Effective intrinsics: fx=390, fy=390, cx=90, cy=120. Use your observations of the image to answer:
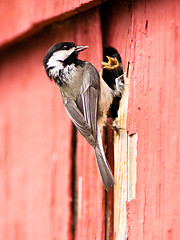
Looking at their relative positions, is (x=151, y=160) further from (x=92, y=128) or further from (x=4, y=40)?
(x=4, y=40)

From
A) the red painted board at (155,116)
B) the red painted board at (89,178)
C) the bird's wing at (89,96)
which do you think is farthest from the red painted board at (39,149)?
the red painted board at (155,116)

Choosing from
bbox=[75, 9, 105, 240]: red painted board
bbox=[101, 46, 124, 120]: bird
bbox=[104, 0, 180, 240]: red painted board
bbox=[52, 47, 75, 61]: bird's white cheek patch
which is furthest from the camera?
bbox=[52, 47, 75, 61]: bird's white cheek patch

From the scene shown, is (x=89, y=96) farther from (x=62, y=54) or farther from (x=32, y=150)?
(x=32, y=150)

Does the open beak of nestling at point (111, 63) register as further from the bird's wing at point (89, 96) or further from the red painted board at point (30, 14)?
the red painted board at point (30, 14)

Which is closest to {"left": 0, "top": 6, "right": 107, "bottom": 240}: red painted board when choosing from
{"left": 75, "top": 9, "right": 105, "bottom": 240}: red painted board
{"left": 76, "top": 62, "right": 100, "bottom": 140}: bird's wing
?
{"left": 75, "top": 9, "right": 105, "bottom": 240}: red painted board

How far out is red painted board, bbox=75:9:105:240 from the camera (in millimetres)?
1644

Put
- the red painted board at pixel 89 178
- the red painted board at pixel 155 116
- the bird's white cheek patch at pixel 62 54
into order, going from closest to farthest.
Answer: the red painted board at pixel 155 116, the red painted board at pixel 89 178, the bird's white cheek patch at pixel 62 54

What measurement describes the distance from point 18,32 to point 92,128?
0.77 meters

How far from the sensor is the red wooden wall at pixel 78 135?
4.43ft

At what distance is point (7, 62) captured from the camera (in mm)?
2605

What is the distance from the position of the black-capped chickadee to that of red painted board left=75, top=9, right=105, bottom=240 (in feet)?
0.21

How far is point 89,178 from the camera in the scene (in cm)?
176

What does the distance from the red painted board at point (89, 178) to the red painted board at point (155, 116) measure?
0.22 meters

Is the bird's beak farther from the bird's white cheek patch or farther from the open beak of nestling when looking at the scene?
the open beak of nestling
